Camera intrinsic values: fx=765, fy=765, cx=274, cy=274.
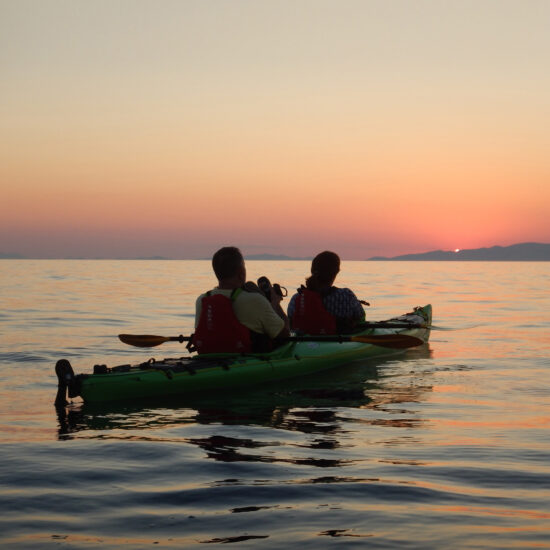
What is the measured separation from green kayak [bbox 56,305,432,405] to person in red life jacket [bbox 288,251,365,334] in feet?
1.19

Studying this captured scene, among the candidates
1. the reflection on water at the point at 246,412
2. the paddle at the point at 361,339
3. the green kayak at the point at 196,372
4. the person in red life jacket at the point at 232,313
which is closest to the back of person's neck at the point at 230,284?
the person in red life jacket at the point at 232,313

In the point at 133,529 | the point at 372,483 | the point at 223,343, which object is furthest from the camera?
the point at 223,343

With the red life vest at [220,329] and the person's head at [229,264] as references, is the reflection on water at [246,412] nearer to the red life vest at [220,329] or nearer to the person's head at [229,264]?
the red life vest at [220,329]

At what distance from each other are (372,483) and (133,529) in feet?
6.23

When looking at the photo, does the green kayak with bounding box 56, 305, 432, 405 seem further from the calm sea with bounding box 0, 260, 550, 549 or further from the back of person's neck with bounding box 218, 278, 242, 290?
the back of person's neck with bounding box 218, 278, 242, 290

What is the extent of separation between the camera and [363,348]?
1398 centimetres

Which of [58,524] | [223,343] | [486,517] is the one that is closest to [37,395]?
[223,343]

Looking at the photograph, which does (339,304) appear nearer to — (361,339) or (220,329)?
(361,339)

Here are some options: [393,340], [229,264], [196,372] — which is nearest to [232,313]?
[229,264]

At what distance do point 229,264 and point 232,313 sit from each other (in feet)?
2.24

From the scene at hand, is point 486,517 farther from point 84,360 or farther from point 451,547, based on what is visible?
point 84,360

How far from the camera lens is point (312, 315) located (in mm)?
12531

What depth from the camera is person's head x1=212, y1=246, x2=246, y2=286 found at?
9680mm

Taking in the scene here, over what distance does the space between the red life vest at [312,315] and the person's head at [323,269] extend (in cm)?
19
